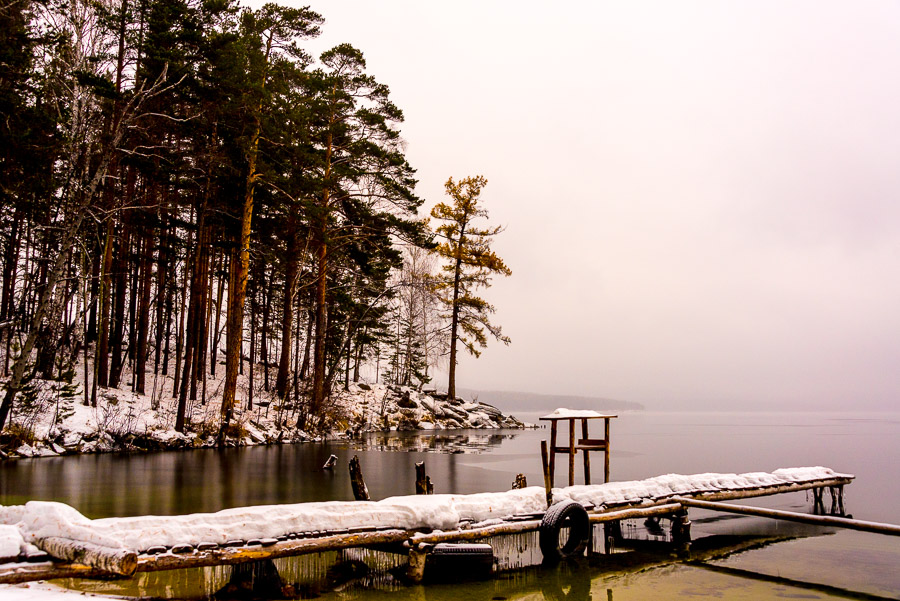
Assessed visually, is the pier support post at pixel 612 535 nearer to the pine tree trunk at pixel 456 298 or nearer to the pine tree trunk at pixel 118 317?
the pine tree trunk at pixel 118 317

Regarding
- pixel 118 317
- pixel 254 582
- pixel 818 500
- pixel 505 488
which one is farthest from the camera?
pixel 118 317

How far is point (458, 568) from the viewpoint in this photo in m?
8.67

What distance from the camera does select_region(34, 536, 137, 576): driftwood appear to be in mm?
6266

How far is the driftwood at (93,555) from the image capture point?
20.6ft

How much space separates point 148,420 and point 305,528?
1751 centimetres

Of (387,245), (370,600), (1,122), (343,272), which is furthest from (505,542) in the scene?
(343,272)

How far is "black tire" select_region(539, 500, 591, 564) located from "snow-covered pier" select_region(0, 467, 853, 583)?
2cm

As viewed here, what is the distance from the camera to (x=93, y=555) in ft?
20.6

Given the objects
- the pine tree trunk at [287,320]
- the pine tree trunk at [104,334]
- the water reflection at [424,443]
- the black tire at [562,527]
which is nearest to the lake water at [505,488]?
the water reflection at [424,443]

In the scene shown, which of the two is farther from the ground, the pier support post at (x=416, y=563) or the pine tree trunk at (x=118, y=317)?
the pine tree trunk at (x=118, y=317)

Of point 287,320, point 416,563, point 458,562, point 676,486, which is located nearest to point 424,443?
point 287,320

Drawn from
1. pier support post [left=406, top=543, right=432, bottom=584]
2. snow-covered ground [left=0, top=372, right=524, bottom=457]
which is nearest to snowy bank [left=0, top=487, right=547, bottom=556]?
pier support post [left=406, top=543, right=432, bottom=584]

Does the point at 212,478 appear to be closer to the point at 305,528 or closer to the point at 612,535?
the point at 305,528

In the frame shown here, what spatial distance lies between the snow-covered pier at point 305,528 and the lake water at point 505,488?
2.12 ft
